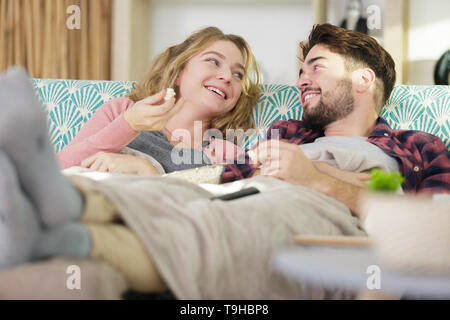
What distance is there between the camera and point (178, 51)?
186cm

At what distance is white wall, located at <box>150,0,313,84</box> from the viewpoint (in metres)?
3.14

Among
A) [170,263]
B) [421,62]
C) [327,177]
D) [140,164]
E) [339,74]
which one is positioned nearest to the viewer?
[170,263]

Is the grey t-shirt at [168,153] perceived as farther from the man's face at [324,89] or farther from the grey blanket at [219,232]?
the grey blanket at [219,232]

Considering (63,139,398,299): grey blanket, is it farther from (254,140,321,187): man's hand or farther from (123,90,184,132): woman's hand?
(123,90,184,132): woman's hand

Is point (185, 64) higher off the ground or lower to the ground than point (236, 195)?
higher

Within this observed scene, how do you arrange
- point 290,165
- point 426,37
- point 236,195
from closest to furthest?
point 236,195
point 290,165
point 426,37

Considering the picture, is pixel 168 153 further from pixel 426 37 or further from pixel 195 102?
pixel 426 37

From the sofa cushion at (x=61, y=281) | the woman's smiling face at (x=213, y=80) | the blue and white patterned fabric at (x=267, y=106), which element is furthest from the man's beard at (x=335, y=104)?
the sofa cushion at (x=61, y=281)

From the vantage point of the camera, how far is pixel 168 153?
1.65 meters

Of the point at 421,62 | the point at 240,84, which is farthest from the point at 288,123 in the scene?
the point at 421,62

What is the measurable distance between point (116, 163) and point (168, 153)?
0.73 feet

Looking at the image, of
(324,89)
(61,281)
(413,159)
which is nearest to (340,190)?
(413,159)

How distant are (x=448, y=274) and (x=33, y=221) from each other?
51 centimetres
